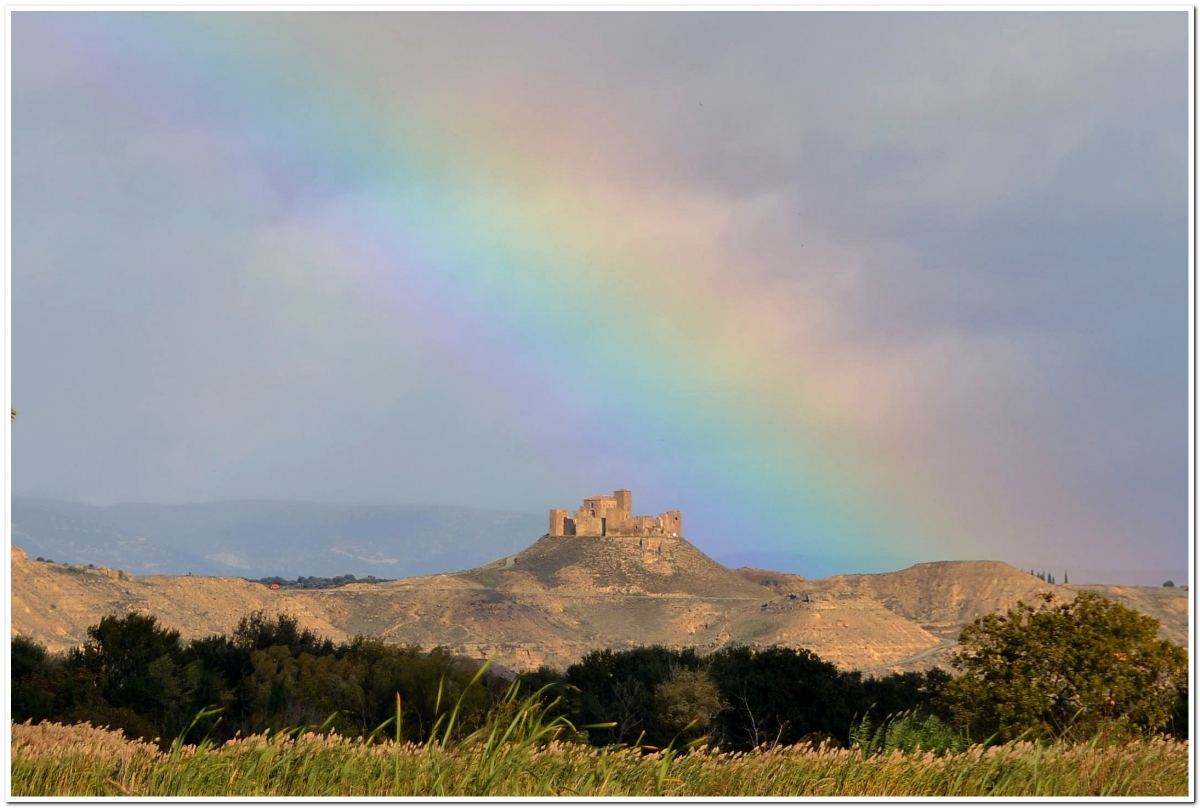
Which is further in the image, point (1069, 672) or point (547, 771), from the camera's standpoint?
point (1069, 672)

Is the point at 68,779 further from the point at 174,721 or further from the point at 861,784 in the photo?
the point at 174,721

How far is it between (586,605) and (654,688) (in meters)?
93.7

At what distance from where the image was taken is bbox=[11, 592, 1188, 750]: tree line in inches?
910

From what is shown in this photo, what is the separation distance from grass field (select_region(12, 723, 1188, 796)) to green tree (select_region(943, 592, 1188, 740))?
12706mm

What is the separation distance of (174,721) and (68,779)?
67.7ft

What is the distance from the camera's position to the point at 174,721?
29078 millimetres

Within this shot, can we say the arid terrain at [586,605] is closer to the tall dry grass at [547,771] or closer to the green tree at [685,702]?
the green tree at [685,702]

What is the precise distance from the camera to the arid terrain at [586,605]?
106 meters

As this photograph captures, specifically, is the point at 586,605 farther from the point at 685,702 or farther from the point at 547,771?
the point at 547,771

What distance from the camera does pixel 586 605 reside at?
134 metres

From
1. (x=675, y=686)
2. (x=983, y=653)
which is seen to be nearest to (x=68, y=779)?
(x=983, y=653)

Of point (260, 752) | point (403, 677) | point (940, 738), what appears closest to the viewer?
point (260, 752)

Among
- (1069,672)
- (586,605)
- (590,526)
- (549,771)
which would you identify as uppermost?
(590,526)

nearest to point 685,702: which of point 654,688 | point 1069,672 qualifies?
point 654,688
